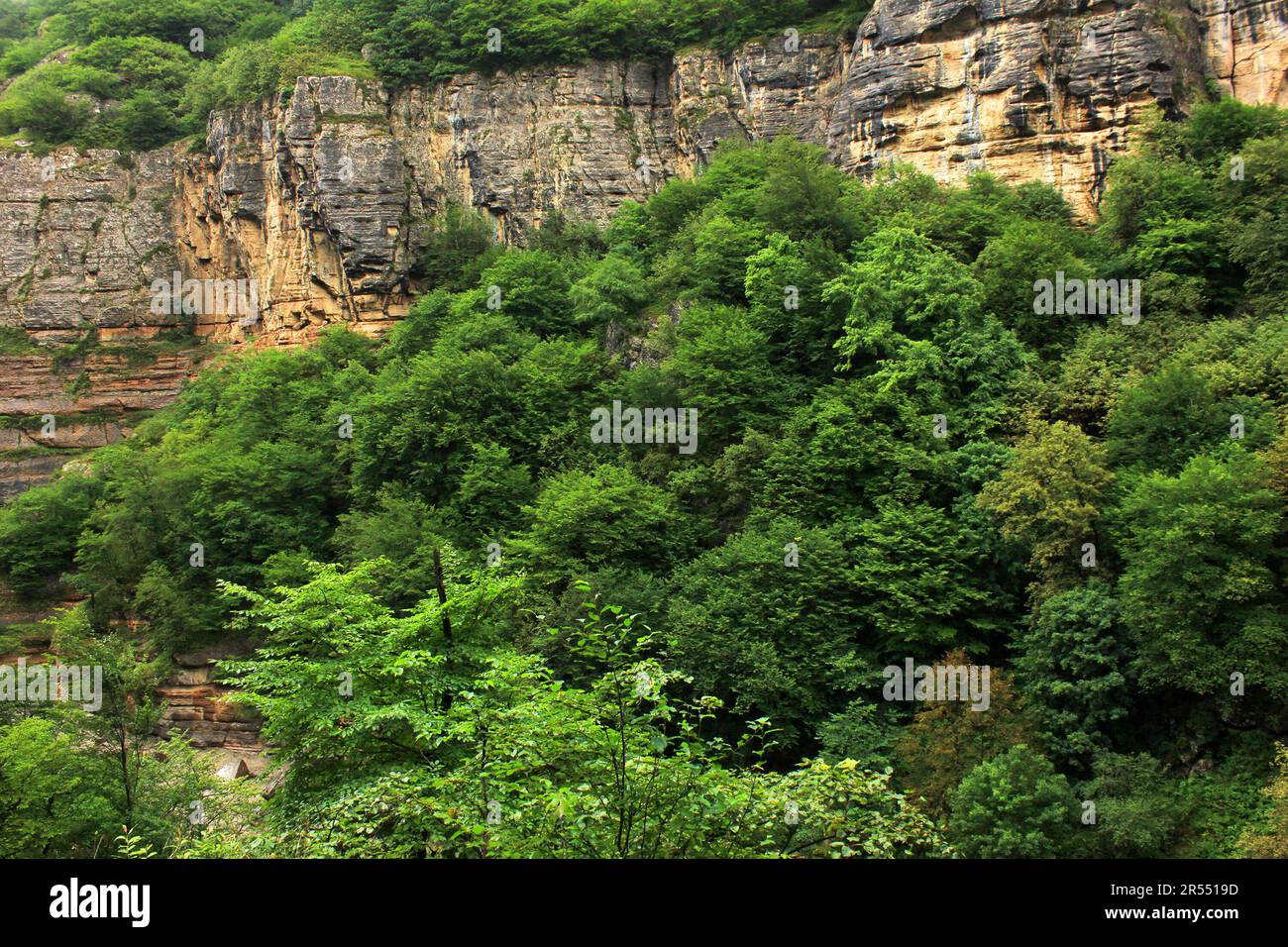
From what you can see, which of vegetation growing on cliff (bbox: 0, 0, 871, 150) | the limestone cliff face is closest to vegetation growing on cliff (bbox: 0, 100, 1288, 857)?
the limestone cliff face

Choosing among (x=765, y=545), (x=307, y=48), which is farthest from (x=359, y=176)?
(x=765, y=545)

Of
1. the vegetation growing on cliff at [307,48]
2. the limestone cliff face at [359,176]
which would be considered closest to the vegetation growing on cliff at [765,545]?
the limestone cliff face at [359,176]

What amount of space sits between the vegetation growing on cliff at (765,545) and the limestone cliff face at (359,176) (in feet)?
17.2

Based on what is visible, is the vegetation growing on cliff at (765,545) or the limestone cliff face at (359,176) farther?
the limestone cliff face at (359,176)

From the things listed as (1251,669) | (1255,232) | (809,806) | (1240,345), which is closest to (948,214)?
(1255,232)

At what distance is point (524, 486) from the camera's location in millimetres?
33281

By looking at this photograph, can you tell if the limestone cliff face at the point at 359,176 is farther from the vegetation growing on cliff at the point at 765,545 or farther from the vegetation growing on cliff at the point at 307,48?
the vegetation growing on cliff at the point at 765,545

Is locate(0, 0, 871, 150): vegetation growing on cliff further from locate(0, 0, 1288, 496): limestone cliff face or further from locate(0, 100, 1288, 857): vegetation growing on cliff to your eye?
locate(0, 100, 1288, 857): vegetation growing on cliff

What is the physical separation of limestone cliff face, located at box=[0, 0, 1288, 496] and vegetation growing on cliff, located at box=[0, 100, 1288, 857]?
525cm

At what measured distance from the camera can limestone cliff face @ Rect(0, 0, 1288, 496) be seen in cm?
4134

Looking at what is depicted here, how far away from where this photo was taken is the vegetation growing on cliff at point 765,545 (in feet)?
33.2
